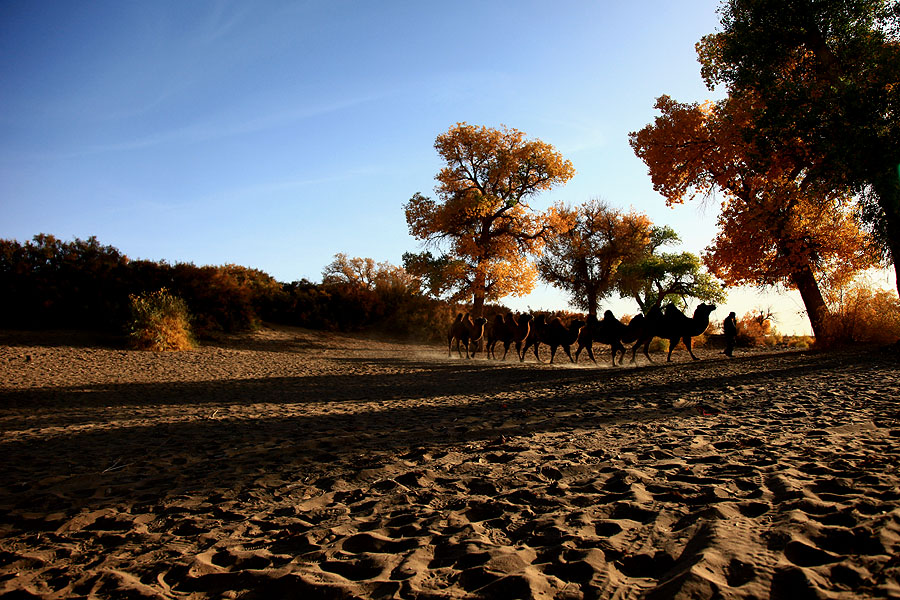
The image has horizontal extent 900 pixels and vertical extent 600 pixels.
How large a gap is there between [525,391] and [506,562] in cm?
698

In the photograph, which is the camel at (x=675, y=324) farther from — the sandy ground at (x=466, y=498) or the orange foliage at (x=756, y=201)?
the sandy ground at (x=466, y=498)

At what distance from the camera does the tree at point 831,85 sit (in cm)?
1164

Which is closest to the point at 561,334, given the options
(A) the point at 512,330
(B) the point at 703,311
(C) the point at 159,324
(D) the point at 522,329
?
(D) the point at 522,329

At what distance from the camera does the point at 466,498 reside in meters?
3.21

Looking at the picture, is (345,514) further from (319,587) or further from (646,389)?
(646,389)

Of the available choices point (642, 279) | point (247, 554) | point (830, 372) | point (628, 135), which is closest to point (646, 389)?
point (830, 372)

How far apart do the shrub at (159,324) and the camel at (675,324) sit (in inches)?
566

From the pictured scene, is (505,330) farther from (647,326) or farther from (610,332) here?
(647,326)

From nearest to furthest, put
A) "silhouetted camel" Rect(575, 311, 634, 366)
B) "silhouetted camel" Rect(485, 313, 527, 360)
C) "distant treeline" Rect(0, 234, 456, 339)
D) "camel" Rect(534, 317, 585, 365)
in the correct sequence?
"silhouetted camel" Rect(575, 311, 634, 366) < "camel" Rect(534, 317, 585, 365) < "distant treeline" Rect(0, 234, 456, 339) < "silhouetted camel" Rect(485, 313, 527, 360)

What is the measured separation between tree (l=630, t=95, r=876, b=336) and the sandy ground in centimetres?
933

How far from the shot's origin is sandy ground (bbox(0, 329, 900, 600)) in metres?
2.12

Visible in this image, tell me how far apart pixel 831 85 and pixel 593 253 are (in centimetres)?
2112

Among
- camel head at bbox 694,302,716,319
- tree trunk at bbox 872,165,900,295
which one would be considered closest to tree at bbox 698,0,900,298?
tree trunk at bbox 872,165,900,295

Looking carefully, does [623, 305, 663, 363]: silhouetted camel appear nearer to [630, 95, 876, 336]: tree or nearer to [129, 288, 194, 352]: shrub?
[630, 95, 876, 336]: tree
